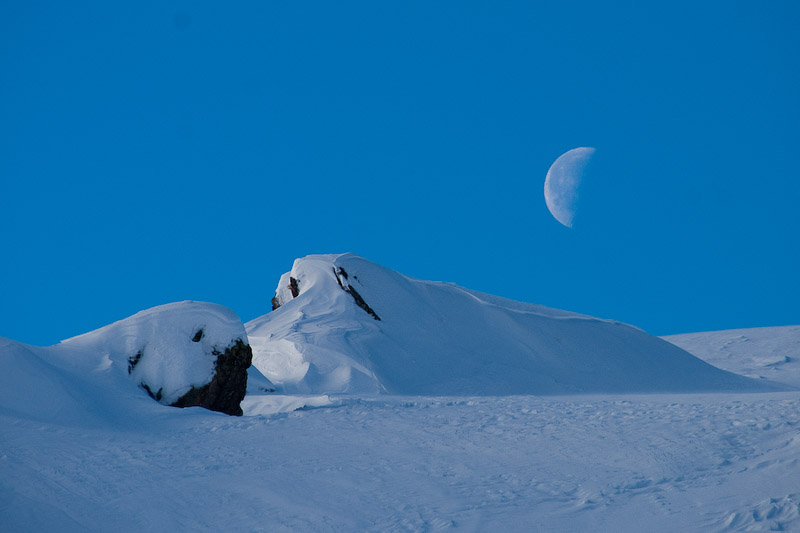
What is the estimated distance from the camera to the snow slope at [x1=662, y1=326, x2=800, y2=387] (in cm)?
2300

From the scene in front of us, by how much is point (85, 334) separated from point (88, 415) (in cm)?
258

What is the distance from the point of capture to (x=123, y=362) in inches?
348

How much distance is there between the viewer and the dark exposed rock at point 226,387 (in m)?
8.70

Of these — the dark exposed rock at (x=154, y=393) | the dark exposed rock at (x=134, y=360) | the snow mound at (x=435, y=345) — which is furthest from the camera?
the snow mound at (x=435, y=345)

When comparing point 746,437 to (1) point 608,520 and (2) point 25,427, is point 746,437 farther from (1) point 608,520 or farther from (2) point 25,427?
(2) point 25,427

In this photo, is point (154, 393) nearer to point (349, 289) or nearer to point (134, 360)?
point (134, 360)

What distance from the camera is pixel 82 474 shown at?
565 cm

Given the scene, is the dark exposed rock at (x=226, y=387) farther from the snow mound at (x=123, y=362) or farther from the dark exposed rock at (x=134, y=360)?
the dark exposed rock at (x=134, y=360)

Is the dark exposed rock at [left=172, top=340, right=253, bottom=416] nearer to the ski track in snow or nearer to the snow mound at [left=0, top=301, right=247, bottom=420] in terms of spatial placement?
the snow mound at [left=0, top=301, right=247, bottom=420]

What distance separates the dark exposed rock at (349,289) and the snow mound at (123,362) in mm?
6186

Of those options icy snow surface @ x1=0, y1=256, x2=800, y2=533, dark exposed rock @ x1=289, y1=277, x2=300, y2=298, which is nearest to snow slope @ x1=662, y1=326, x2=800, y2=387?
dark exposed rock @ x1=289, y1=277, x2=300, y2=298

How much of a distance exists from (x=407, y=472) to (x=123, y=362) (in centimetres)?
479

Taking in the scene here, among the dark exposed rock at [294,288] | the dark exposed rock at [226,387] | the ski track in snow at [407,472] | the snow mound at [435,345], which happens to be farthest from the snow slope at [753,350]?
the dark exposed rock at [226,387]

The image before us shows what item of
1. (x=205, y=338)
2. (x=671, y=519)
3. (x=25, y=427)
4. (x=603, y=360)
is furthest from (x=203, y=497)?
(x=603, y=360)
